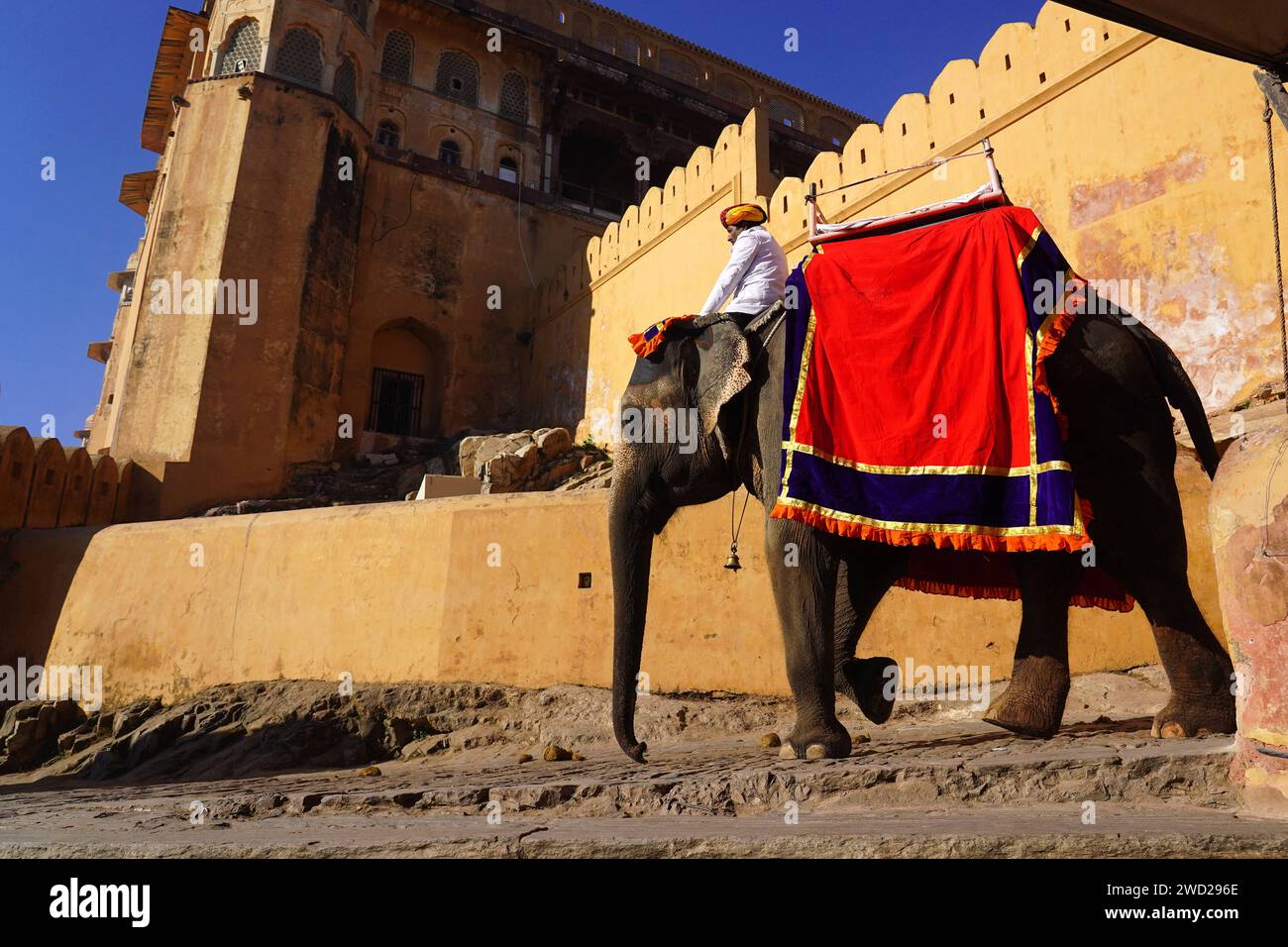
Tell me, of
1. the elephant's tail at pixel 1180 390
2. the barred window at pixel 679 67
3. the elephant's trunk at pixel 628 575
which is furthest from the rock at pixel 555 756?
the barred window at pixel 679 67

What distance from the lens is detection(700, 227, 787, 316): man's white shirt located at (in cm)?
455

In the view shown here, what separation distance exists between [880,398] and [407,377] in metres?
17.9

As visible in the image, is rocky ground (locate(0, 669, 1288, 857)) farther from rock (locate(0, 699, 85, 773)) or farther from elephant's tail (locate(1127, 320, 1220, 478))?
rock (locate(0, 699, 85, 773))

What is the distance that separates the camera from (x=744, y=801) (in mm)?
2770

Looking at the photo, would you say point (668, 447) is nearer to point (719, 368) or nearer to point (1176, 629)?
point (719, 368)

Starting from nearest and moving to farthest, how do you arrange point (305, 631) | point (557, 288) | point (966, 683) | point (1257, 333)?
1. point (966, 683)
2. point (1257, 333)
3. point (305, 631)
4. point (557, 288)

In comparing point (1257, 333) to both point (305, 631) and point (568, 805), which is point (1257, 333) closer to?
point (568, 805)

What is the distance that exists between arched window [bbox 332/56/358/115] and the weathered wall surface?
12.9 metres

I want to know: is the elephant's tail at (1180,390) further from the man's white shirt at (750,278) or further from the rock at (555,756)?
the rock at (555,756)

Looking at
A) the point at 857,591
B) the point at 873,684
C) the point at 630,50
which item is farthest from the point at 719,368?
the point at 630,50

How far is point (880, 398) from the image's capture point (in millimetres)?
3682

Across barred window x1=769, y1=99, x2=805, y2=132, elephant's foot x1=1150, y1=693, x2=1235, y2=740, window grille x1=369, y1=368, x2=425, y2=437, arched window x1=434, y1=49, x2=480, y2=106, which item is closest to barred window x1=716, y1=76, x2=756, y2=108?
barred window x1=769, y1=99, x2=805, y2=132

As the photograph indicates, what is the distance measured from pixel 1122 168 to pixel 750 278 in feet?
20.4
